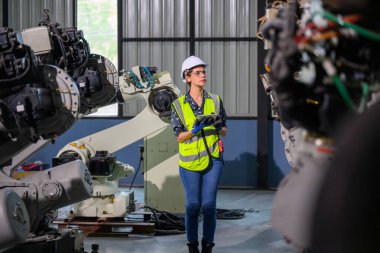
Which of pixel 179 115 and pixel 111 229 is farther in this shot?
pixel 111 229

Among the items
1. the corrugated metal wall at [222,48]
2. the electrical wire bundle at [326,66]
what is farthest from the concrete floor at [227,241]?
the electrical wire bundle at [326,66]

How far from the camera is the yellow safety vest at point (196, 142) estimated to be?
612 centimetres

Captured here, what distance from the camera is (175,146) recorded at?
29.7 feet

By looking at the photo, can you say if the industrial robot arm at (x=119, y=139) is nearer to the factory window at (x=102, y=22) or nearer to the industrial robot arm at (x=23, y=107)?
the industrial robot arm at (x=23, y=107)

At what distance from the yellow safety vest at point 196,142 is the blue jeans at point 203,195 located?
67 millimetres

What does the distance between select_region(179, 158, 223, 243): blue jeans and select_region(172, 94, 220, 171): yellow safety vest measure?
7 cm

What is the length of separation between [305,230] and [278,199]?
23cm

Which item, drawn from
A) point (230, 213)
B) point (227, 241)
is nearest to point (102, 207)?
point (227, 241)

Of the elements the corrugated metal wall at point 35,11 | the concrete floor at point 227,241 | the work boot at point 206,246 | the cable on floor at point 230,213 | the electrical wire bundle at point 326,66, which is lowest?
the cable on floor at point 230,213

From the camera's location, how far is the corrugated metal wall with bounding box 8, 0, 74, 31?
488 inches

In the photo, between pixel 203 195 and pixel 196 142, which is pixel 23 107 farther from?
pixel 203 195

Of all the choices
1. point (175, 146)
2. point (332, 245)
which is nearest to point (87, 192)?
point (175, 146)

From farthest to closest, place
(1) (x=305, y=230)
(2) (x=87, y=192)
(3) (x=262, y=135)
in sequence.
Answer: (3) (x=262, y=135), (2) (x=87, y=192), (1) (x=305, y=230)

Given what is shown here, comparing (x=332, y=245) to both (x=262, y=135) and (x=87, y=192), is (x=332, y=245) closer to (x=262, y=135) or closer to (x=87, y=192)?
(x=87, y=192)
